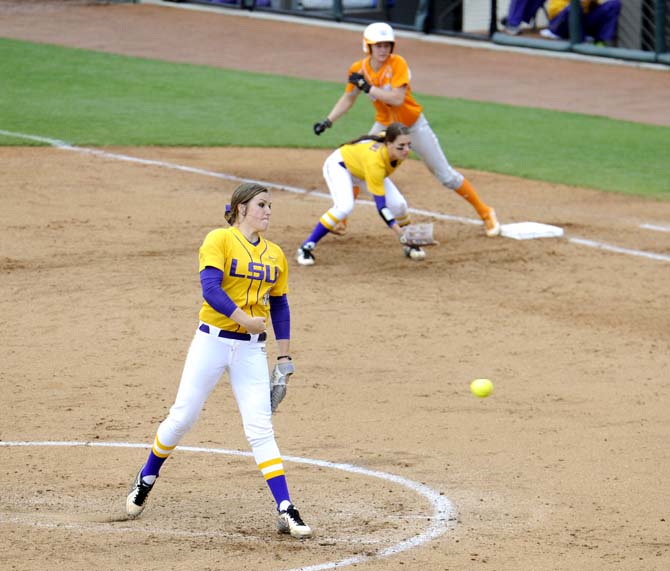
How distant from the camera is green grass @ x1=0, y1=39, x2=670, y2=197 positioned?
17953mm

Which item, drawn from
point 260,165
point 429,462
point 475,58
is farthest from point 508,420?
point 475,58

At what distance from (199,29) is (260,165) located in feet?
37.2

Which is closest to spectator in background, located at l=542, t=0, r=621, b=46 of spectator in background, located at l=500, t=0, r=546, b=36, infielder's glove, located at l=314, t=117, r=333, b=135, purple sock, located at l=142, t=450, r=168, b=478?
spectator in background, located at l=500, t=0, r=546, b=36

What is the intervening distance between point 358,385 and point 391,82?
465cm

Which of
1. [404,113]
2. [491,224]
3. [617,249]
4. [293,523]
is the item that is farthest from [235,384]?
[617,249]

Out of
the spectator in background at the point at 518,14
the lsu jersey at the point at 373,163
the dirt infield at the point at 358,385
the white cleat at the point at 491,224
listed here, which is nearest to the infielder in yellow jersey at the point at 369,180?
the lsu jersey at the point at 373,163

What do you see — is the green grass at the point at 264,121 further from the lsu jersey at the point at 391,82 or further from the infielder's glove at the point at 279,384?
the infielder's glove at the point at 279,384

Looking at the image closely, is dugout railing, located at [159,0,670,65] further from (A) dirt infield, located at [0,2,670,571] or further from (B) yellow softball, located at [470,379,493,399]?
(B) yellow softball, located at [470,379,493,399]

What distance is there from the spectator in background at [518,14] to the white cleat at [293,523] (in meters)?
19.9

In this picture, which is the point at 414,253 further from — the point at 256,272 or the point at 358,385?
the point at 256,272

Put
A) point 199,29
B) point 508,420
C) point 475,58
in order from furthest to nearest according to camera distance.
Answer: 1. point 199,29
2. point 475,58
3. point 508,420

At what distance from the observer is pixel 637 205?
1573 cm

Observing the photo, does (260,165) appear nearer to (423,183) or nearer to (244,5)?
(423,183)

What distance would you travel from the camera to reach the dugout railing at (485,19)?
24.3 m
